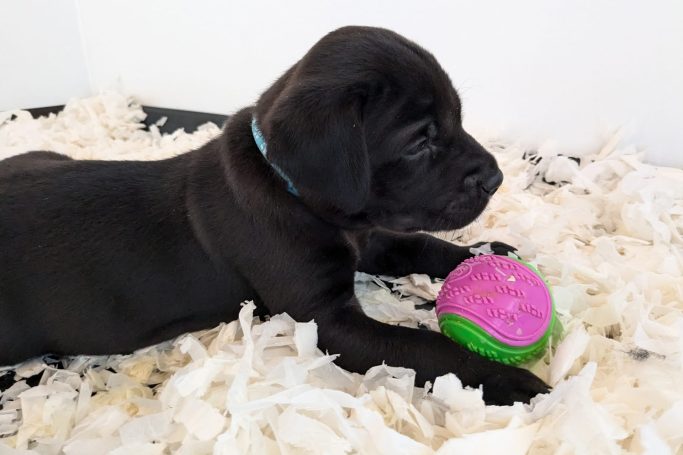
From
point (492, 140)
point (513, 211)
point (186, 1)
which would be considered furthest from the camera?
point (186, 1)

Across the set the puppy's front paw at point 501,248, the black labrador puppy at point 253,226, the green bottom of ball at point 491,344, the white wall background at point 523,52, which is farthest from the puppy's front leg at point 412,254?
the white wall background at point 523,52

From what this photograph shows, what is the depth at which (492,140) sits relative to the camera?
2.76 meters

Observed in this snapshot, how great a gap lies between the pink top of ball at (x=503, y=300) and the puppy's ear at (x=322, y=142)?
37cm

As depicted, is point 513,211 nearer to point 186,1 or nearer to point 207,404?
point 207,404

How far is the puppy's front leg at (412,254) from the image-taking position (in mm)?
1886

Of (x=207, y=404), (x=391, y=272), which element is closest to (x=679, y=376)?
(x=391, y=272)

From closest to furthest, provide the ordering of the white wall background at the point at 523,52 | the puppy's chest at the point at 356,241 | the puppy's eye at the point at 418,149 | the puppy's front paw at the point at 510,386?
the puppy's front paw at the point at 510,386, the puppy's eye at the point at 418,149, the puppy's chest at the point at 356,241, the white wall background at the point at 523,52

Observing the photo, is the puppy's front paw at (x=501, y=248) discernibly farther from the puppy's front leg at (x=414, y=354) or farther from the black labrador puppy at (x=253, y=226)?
the puppy's front leg at (x=414, y=354)

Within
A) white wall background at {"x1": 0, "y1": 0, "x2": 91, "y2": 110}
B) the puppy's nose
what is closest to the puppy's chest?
the puppy's nose

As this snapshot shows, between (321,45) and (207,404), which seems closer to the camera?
(207,404)

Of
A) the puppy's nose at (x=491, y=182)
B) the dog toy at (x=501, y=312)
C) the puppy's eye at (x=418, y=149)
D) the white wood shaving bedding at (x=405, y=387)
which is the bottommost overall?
the white wood shaving bedding at (x=405, y=387)

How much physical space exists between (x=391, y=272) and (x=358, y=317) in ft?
1.51

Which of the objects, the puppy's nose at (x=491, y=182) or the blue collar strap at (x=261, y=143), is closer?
the blue collar strap at (x=261, y=143)

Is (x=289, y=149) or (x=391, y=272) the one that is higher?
(x=289, y=149)
